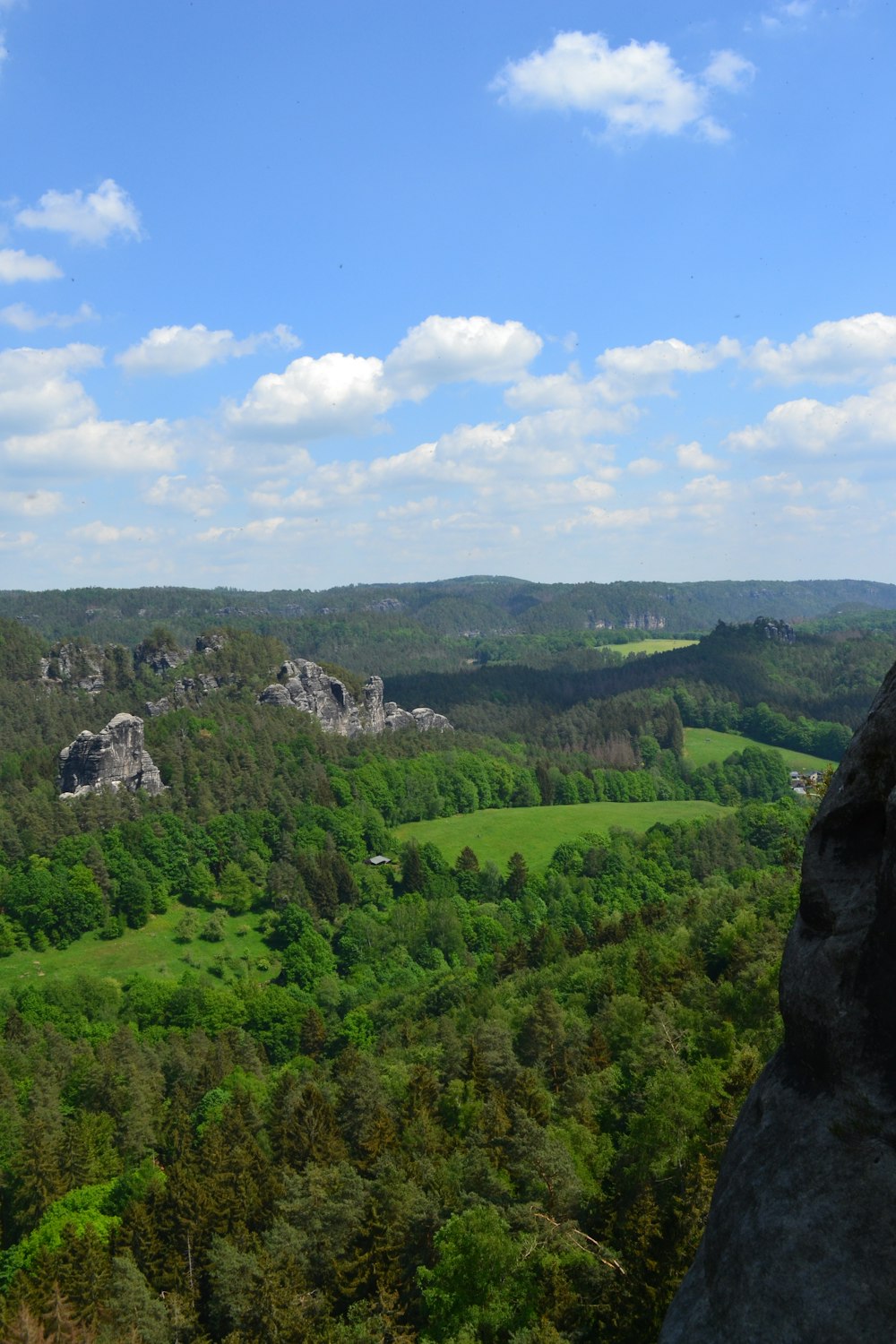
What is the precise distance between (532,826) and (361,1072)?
330 ft

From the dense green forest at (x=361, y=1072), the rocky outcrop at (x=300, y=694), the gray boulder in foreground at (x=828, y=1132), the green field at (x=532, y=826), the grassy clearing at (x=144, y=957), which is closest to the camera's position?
the gray boulder in foreground at (x=828, y=1132)

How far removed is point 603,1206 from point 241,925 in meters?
95.1

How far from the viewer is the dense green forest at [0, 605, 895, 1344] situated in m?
30.8

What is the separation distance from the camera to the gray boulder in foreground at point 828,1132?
9.47 metres

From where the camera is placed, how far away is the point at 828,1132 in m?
10.5

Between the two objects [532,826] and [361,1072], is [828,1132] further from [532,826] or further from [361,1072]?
[532,826]

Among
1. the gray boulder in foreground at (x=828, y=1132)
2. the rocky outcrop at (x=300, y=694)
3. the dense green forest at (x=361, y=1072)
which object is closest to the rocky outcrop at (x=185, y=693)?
the rocky outcrop at (x=300, y=694)

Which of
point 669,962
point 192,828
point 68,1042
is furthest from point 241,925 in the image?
point 669,962

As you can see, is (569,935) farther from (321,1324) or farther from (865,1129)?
(865,1129)

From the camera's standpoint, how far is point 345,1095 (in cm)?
5088

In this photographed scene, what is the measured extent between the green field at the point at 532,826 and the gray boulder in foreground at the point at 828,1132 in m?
122

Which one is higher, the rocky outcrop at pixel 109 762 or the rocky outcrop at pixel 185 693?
the rocky outcrop at pixel 185 693

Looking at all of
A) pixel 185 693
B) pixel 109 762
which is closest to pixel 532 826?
pixel 109 762

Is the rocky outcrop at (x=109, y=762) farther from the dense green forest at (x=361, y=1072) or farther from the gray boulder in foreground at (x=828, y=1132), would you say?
the gray boulder in foreground at (x=828, y=1132)
